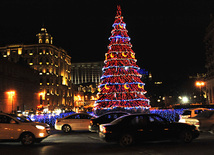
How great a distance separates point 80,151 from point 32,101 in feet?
193

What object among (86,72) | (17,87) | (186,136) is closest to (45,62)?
(17,87)

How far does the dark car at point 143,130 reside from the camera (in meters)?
12.2

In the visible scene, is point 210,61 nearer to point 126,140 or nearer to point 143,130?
point 143,130

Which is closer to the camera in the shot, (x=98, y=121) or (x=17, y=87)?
(x=98, y=121)

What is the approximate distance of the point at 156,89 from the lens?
3233 inches

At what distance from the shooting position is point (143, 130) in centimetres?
1233

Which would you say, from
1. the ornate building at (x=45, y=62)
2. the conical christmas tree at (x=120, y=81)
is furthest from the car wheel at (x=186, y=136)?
the ornate building at (x=45, y=62)

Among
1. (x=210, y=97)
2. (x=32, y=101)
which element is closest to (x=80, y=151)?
(x=32, y=101)

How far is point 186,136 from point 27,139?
774 cm

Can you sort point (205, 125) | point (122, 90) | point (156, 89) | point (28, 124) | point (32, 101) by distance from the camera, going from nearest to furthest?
point (28, 124), point (205, 125), point (122, 90), point (32, 101), point (156, 89)

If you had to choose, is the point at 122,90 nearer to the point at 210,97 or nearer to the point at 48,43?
the point at 210,97

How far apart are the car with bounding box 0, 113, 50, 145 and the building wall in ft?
114

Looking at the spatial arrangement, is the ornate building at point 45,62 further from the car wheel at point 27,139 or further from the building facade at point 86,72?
the building facade at point 86,72

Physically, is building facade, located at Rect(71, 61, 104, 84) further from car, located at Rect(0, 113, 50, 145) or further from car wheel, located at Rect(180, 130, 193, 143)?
car wheel, located at Rect(180, 130, 193, 143)
